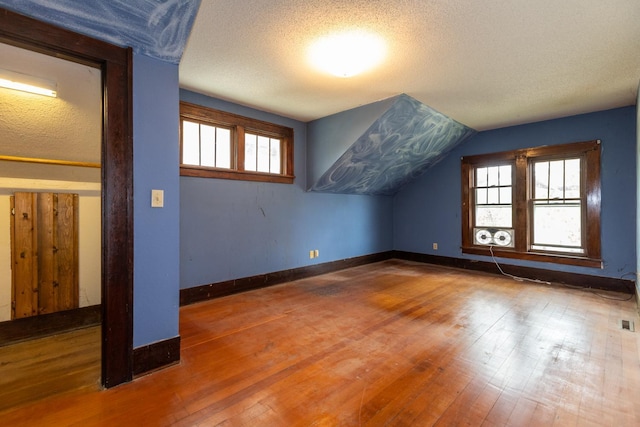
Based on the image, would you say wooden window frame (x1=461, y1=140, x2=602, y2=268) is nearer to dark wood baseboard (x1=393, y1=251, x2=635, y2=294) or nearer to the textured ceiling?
dark wood baseboard (x1=393, y1=251, x2=635, y2=294)

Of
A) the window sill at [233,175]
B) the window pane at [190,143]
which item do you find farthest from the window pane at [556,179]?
the window pane at [190,143]

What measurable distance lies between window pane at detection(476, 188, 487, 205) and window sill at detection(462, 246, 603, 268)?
78cm

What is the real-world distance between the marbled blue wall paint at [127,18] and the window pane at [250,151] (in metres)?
1.99

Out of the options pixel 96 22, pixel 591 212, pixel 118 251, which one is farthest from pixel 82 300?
pixel 591 212

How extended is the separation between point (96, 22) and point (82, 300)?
7.65ft

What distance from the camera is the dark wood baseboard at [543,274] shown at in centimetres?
380

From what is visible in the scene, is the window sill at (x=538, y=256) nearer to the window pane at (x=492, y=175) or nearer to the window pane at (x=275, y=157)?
the window pane at (x=492, y=175)

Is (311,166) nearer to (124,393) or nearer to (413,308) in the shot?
(413,308)

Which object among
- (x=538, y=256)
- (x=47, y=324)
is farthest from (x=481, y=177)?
(x=47, y=324)

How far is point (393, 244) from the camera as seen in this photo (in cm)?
621

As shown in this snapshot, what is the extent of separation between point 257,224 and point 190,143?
4.23 ft

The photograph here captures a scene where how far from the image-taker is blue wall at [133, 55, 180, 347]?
185 centimetres

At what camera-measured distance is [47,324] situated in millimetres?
2469

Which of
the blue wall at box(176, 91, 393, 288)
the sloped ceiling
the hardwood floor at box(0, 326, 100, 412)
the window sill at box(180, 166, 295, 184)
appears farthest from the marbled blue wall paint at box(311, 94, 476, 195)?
the hardwood floor at box(0, 326, 100, 412)
